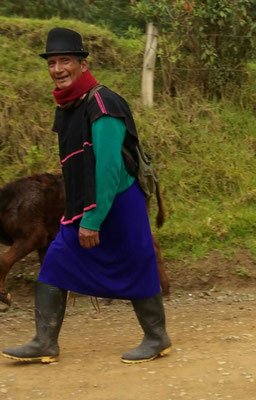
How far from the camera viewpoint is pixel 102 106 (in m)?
4.28

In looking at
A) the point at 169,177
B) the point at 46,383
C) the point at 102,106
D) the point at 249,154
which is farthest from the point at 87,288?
the point at 249,154

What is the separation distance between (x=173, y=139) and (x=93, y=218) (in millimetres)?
5008

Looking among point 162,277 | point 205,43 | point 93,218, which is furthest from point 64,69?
point 205,43

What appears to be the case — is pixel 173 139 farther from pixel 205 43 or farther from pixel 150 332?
pixel 150 332

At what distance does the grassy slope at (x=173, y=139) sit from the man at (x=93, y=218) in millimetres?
2868

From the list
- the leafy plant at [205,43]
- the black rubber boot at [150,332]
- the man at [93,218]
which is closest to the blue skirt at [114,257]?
the man at [93,218]

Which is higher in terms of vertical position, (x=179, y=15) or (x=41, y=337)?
(x=179, y=15)

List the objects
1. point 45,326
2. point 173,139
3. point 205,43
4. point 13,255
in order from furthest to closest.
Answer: point 205,43, point 173,139, point 13,255, point 45,326

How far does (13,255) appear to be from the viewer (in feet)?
21.9

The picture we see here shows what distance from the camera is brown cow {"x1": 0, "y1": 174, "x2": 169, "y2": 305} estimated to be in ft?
22.1

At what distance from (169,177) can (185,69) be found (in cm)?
203

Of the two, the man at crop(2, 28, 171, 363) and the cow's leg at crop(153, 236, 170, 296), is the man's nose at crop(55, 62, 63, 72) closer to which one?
the man at crop(2, 28, 171, 363)

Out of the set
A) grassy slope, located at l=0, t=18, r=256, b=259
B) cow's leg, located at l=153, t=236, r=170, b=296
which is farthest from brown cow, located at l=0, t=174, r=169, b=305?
grassy slope, located at l=0, t=18, r=256, b=259

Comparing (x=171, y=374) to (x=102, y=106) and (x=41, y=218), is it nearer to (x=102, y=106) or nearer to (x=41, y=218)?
(x=102, y=106)
